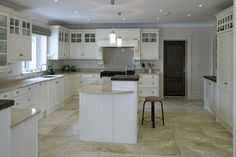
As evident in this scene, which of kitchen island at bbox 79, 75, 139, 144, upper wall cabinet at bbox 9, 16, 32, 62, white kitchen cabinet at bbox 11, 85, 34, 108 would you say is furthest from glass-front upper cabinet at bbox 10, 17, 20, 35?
kitchen island at bbox 79, 75, 139, 144

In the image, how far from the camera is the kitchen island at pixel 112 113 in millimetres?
4375

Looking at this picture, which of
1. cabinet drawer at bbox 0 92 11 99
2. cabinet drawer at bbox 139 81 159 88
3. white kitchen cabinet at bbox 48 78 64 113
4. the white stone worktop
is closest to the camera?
cabinet drawer at bbox 0 92 11 99

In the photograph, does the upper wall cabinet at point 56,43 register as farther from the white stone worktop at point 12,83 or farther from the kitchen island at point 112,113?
the kitchen island at point 112,113

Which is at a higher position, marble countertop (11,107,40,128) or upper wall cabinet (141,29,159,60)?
upper wall cabinet (141,29,159,60)

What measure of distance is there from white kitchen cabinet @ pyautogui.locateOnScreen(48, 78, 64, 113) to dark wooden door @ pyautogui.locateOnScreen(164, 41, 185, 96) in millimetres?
4194

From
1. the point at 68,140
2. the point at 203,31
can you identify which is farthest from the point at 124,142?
the point at 203,31

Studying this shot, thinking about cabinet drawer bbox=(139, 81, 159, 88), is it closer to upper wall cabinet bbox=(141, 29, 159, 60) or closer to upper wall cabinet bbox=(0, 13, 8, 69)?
upper wall cabinet bbox=(141, 29, 159, 60)

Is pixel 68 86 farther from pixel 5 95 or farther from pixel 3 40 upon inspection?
pixel 5 95

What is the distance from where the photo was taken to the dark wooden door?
977cm

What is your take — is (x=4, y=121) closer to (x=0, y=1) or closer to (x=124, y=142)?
(x=124, y=142)

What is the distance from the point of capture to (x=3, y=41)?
4.80m

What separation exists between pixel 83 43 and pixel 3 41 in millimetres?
4341

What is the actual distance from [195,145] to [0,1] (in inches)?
183

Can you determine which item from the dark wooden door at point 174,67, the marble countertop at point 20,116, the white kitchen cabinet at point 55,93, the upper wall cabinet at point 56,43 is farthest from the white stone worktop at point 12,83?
the dark wooden door at point 174,67
